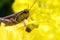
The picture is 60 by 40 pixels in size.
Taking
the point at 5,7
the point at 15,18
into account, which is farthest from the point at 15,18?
the point at 5,7

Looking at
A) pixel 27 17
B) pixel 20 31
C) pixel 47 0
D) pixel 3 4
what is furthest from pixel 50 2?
pixel 3 4

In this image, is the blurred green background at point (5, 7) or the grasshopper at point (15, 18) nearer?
the grasshopper at point (15, 18)

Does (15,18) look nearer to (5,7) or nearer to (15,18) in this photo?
(15,18)

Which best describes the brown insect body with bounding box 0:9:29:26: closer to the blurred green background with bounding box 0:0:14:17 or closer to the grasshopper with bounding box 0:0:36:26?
the grasshopper with bounding box 0:0:36:26

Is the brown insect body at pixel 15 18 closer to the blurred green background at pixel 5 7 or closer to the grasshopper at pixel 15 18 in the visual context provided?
the grasshopper at pixel 15 18

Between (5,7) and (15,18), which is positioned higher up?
(15,18)

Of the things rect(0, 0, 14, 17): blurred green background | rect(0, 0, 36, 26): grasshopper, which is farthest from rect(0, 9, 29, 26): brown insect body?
rect(0, 0, 14, 17): blurred green background

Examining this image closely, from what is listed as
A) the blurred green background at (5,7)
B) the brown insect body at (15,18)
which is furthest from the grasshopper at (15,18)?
the blurred green background at (5,7)

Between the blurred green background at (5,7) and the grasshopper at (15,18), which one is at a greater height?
the grasshopper at (15,18)

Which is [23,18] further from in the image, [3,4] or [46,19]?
[3,4]
